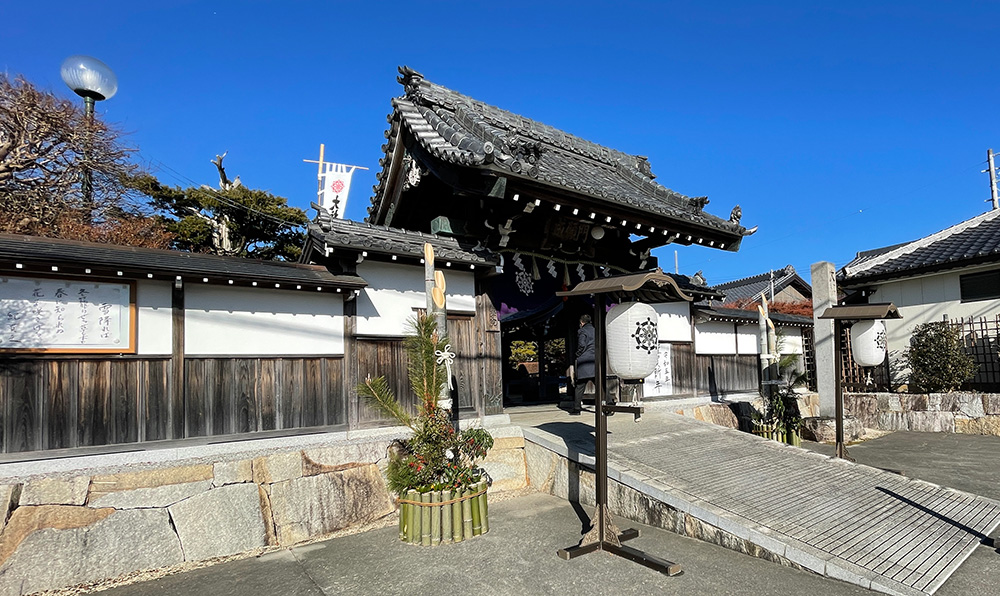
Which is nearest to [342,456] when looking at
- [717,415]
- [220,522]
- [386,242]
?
[220,522]

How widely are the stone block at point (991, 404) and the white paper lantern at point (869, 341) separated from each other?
5.16 meters

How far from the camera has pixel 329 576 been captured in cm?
486

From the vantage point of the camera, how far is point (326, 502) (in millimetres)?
6277

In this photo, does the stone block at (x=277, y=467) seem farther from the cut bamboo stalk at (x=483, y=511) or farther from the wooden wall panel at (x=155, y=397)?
the cut bamboo stalk at (x=483, y=511)

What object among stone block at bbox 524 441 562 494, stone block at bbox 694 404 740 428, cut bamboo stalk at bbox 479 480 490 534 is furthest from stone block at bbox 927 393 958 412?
cut bamboo stalk at bbox 479 480 490 534

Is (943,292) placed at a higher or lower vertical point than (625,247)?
lower

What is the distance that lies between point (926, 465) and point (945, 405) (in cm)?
450

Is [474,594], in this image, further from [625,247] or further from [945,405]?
[945,405]

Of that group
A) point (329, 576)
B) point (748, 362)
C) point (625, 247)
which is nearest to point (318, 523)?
point (329, 576)

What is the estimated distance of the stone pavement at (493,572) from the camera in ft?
14.2

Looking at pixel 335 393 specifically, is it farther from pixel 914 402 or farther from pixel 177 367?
pixel 914 402

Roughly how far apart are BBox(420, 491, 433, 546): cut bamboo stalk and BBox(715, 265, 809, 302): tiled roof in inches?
1186

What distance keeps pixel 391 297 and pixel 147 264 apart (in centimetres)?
306

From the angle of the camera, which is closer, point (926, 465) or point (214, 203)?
point (926, 465)
